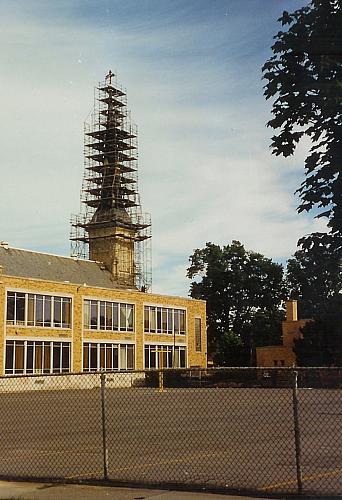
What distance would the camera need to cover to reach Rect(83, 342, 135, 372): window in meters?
58.9

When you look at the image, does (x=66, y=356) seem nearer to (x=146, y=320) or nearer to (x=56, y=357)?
(x=56, y=357)

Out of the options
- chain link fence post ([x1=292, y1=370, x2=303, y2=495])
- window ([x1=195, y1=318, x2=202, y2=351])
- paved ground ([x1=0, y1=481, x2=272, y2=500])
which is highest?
window ([x1=195, y1=318, x2=202, y2=351])

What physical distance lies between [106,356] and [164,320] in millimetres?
9653

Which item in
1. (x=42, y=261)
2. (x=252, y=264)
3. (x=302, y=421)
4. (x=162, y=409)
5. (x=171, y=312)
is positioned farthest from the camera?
(x=252, y=264)

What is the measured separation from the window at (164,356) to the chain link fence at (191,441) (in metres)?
40.6

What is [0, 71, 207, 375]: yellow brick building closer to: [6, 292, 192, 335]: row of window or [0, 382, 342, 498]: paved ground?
[6, 292, 192, 335]: row of window

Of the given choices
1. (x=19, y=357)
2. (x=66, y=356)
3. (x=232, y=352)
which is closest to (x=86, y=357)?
(x=66, y=356)

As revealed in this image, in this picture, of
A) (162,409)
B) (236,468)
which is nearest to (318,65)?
(236,468)

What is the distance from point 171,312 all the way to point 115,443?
5499cm

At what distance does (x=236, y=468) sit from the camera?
11.1 m

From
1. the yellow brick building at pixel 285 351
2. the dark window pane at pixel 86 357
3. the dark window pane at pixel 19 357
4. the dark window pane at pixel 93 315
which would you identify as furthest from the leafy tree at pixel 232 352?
the dark window pane at pixel 19 357

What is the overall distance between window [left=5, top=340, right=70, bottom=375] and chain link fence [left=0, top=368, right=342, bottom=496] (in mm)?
26559

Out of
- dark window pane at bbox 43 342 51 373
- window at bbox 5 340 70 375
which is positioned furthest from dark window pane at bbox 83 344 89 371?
dark window pane at bbox 43 342 51 373

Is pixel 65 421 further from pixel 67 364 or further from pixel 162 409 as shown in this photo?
pixel 67 364
